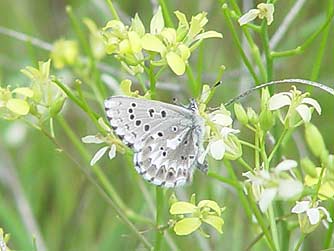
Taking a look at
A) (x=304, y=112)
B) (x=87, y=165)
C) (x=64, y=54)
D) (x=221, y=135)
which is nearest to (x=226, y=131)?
(x=221, y=135)

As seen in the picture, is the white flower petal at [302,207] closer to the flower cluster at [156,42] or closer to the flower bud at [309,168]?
the flower bud at [309,168]

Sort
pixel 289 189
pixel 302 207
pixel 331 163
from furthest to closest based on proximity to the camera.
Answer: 1. pixel 302 207
2. pixel 331 163
3. pixel 289 189

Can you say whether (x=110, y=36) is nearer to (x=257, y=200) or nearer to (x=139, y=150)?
(x=139, y=150)

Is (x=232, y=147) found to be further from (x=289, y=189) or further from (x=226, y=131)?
(x=289, y=189)

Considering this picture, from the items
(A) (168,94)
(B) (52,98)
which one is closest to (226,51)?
(A) (168,94)

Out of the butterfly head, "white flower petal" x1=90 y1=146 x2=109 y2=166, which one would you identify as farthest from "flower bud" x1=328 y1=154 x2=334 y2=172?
"white flower petal" x1=90 y1=146 x2=109 y2=166
